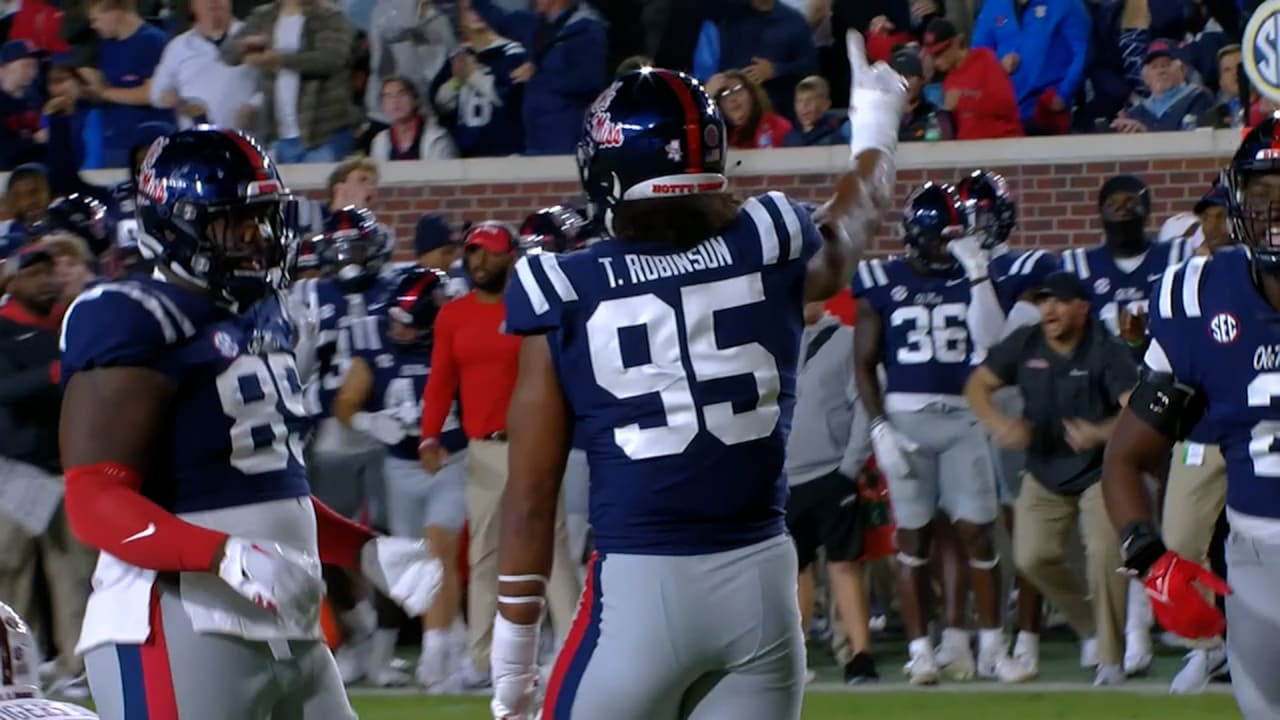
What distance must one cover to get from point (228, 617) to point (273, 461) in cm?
29

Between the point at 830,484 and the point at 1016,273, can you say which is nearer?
the point at 830,484

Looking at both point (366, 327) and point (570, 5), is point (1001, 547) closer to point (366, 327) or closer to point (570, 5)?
point (366, 327)

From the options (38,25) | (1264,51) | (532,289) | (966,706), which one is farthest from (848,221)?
(38,25)

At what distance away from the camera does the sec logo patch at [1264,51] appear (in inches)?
314

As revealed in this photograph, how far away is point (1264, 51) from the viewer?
8.03 meters

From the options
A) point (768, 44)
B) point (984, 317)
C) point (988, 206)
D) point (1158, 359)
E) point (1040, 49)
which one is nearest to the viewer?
point (1158, 359)

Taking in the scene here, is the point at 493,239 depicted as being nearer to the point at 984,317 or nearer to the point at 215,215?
the point at 984,317

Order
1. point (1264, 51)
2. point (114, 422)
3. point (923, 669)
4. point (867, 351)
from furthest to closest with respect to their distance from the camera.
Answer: point (867, 351), point (923, 669), point (1264, 51), point (114, 422)

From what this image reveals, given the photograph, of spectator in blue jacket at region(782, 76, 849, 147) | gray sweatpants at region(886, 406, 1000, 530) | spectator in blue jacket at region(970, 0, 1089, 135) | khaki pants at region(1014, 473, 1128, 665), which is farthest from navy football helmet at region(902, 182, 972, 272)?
spectator in blue jacket at region(970, 0, 1089, 135)

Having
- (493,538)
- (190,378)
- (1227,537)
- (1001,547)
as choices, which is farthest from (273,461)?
(1001,547)

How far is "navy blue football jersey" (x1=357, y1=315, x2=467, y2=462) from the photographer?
29.5 ft

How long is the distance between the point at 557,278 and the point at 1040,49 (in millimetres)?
8959

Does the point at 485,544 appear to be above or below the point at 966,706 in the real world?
above

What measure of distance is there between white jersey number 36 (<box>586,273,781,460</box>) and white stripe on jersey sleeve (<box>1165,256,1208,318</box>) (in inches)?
42.0
